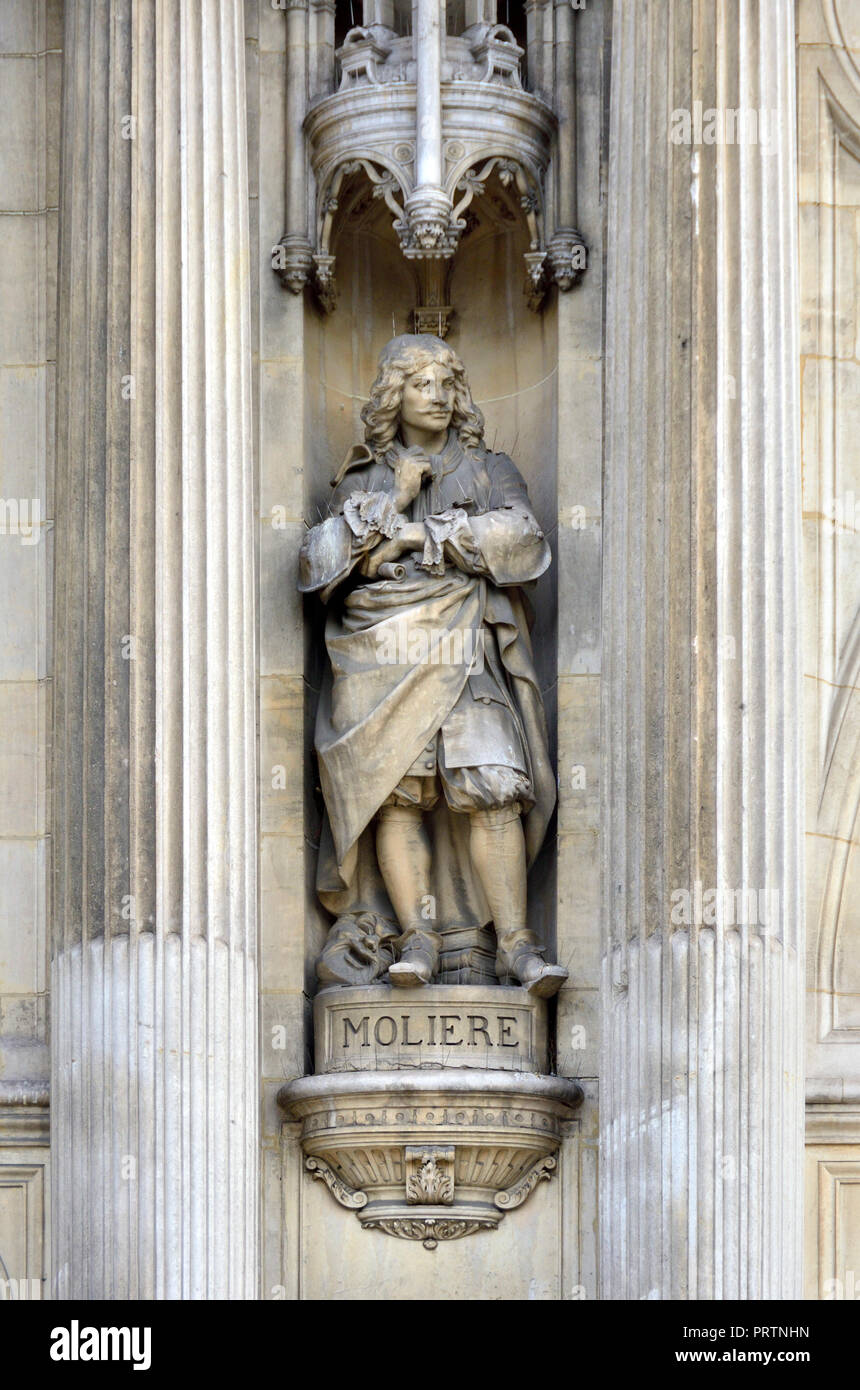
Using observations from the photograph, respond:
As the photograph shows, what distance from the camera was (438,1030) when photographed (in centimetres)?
1522


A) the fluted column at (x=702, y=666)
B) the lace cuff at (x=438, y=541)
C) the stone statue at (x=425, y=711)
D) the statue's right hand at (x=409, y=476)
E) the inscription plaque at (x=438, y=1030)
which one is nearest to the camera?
the fluted column at (x=702, y=666)

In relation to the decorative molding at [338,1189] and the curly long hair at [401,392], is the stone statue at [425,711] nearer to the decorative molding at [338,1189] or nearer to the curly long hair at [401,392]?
the curly long hair at [401,392]

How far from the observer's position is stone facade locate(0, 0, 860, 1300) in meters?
14.5

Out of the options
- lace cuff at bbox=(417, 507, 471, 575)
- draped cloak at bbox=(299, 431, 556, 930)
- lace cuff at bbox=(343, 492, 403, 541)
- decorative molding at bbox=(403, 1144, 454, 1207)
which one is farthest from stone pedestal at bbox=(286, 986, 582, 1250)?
lace cuff at bbox=(343, 492, 403, 541)

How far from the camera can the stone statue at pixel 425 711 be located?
15352mm

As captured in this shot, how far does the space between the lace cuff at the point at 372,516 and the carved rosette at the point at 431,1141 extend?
226cm

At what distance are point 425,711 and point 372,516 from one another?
86 centimetres

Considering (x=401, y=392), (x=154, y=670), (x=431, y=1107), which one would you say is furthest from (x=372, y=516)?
(x=431, y=1107)

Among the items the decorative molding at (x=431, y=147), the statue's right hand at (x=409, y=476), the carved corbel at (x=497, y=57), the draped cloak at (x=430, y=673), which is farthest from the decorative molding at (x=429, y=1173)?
the carved corbel at (x=497, y=57)

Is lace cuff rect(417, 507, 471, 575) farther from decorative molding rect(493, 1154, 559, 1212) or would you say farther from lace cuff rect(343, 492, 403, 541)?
decorative molding rect(493, 1154, 559, 1212)

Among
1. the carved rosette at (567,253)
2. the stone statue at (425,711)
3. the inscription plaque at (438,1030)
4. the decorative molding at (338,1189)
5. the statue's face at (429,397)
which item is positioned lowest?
the decorative molding at (338,1189)

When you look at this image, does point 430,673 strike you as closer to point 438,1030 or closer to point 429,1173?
point 438,1030
